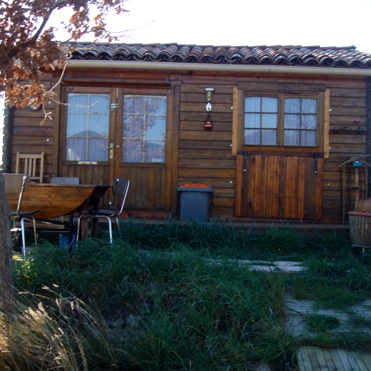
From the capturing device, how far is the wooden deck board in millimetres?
2803

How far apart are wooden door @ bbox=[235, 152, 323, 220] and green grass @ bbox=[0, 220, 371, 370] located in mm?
1701

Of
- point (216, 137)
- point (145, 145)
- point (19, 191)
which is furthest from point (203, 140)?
point (19, 191)

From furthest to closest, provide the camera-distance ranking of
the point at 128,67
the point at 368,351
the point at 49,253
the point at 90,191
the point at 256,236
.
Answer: the point at 128,67 < the point at 256,236 < the point at 90,191 < the point at 49,253 < the point at 368,351

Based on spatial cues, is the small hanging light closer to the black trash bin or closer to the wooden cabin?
the wooden cabin

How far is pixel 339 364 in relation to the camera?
285cm

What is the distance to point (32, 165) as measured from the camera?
710 centimetres

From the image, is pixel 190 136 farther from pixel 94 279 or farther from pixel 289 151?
pixel 94 279

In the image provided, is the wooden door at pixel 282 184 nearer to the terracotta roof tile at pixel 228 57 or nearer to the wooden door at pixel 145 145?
the wooden door at pixel 145 145

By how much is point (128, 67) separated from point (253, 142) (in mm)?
2198

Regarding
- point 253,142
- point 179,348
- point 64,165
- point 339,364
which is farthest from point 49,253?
point 253,142

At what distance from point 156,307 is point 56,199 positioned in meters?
2.20

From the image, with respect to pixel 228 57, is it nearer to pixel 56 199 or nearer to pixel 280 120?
pixel 280 120

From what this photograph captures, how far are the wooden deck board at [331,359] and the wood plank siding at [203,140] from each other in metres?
4.14

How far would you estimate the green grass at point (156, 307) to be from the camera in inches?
109
